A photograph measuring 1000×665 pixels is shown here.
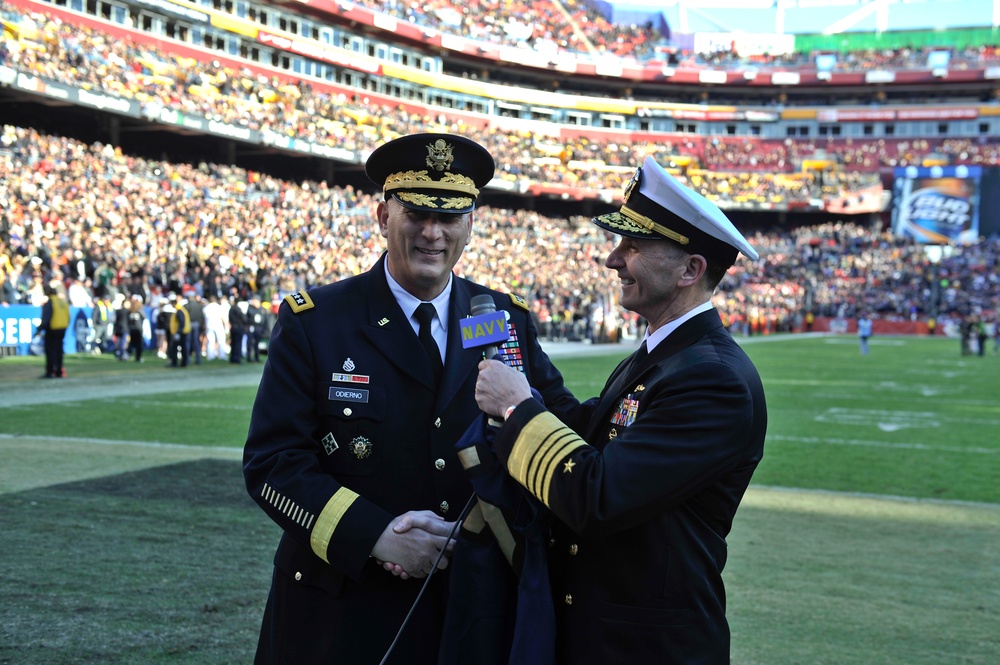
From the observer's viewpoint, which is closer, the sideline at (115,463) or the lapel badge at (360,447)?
the lapel badge at (360,447)

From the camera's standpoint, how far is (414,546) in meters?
2.82

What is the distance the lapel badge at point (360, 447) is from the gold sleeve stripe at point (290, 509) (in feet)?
0.78

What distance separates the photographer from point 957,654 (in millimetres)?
5414

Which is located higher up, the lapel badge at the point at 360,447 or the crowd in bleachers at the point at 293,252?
the crowd in bleachers at the point at 293,252

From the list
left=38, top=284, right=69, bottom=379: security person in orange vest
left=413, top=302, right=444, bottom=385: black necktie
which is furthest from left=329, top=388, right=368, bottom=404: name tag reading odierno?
left=38, top=284, right=69, bottom=379: security person in orange vest

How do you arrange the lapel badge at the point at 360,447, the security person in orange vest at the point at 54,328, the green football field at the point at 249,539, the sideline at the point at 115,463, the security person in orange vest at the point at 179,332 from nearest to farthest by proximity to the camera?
the lapel badge at the point at 360,447
the green football field at the point at 249,539
the sideline at the point at 115,463
the security person in orange vest at the point at 54,328
the security person in orange vest at the point at 179,332

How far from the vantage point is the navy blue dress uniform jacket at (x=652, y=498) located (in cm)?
253

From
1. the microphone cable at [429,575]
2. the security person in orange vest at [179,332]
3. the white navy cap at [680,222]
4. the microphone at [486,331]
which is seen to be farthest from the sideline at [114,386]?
the white navy cap at [680,222]

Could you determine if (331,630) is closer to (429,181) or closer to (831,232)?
(429,181)

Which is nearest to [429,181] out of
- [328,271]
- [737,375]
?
[737,375]

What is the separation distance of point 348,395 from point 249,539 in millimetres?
4662

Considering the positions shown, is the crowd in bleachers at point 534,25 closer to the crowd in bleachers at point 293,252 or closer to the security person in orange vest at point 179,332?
the crowd in bleachers at point 293,252

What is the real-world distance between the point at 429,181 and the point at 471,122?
68414 mm

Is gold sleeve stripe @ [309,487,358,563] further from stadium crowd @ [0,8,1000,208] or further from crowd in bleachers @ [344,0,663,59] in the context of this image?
crowd in bleachers @ [344,0,663,59]
